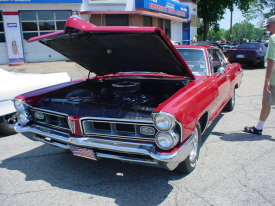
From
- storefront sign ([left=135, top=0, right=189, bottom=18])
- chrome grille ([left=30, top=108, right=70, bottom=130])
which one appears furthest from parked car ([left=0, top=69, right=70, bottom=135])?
storefront sign ([left=135, top=0, right=189, bottom=18])

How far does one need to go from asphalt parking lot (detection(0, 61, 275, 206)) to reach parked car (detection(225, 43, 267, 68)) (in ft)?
33.2

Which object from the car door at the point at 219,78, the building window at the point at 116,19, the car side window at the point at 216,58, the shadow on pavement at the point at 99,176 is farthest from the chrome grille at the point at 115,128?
the building window at the point at 116,19

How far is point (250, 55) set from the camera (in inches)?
525

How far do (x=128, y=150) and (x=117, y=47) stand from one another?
1.45 metres

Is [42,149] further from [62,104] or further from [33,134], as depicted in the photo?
[62,104]

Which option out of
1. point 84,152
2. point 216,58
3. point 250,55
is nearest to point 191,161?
point 84,152

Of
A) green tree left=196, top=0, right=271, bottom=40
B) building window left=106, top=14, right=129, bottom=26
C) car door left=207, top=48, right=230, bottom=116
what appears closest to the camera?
car door left=207, top=48, right=230, bottom=116

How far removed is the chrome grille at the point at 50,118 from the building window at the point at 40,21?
13062mm

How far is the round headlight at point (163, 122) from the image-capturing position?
246cm

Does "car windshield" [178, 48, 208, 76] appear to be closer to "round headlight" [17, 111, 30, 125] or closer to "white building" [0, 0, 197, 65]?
"round headlight" [17, 111, 30, 125]

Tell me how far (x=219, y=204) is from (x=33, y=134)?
229cm

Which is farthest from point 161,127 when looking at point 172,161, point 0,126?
point 0,126

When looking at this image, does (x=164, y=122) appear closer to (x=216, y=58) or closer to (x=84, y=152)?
(x=84, y=152)

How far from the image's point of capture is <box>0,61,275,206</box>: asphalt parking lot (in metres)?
2.69
